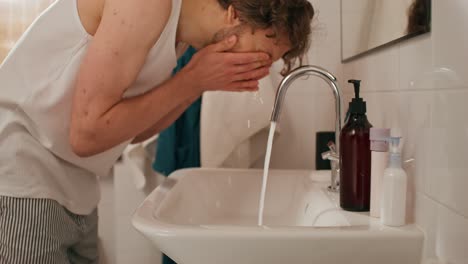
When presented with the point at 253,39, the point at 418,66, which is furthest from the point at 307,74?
the point at 418,66

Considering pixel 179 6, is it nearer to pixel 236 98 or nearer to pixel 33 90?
pixel 33 90

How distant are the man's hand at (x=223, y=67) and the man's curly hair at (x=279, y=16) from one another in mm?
52

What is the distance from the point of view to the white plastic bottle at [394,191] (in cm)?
63

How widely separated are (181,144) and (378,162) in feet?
2.60

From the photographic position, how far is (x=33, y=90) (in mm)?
827

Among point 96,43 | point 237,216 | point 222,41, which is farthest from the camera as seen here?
point 237,216

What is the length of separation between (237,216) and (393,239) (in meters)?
0.51

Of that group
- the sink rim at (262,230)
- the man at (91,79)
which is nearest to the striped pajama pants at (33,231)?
the man at (91,79)

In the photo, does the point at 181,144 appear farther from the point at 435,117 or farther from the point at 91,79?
the point at 435,117

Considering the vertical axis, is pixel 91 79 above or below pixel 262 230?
above

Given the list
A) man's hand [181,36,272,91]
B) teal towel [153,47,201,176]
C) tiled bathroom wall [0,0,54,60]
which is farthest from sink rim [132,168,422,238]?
tiled bathroom wall [0,0,54,60]

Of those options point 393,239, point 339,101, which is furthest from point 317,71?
point 393,239

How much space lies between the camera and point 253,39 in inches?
34.3

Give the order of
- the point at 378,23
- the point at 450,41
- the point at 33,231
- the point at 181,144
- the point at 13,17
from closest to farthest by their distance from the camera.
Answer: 1. the point at 450,41
2. the point at 33,231
3. the point at 378,23
4. the point at 181,144
5. the point at 13,17
